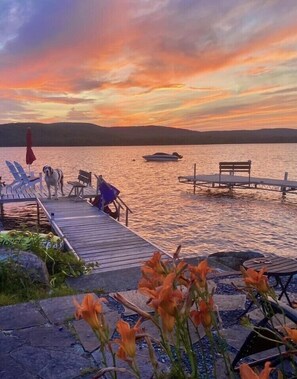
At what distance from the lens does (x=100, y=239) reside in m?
7.89

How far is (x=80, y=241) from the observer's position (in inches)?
304

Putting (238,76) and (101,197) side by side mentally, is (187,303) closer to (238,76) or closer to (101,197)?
(101,197)

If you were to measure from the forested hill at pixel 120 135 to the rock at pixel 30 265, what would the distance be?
283 ft

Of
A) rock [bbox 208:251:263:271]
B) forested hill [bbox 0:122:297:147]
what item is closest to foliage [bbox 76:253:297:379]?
rock [bbox 208:251:263:271]

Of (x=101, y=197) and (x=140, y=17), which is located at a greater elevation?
(x=140, y=17)

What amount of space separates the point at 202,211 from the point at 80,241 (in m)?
10.6

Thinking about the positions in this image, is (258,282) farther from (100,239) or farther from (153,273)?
(100,239)

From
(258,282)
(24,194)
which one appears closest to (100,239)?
(258,282)

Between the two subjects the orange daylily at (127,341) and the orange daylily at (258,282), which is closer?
the orange daylily at (127,341)

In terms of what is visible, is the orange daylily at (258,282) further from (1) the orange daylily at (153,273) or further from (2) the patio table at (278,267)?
(2) the patio table at (278,267)

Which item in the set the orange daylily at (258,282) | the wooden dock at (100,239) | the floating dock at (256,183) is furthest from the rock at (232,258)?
the floating dock at (256,183)

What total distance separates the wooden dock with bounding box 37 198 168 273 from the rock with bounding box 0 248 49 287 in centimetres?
137

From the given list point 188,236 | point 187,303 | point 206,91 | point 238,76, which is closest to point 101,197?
point 188,236

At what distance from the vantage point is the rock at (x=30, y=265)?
4422 millimetres
